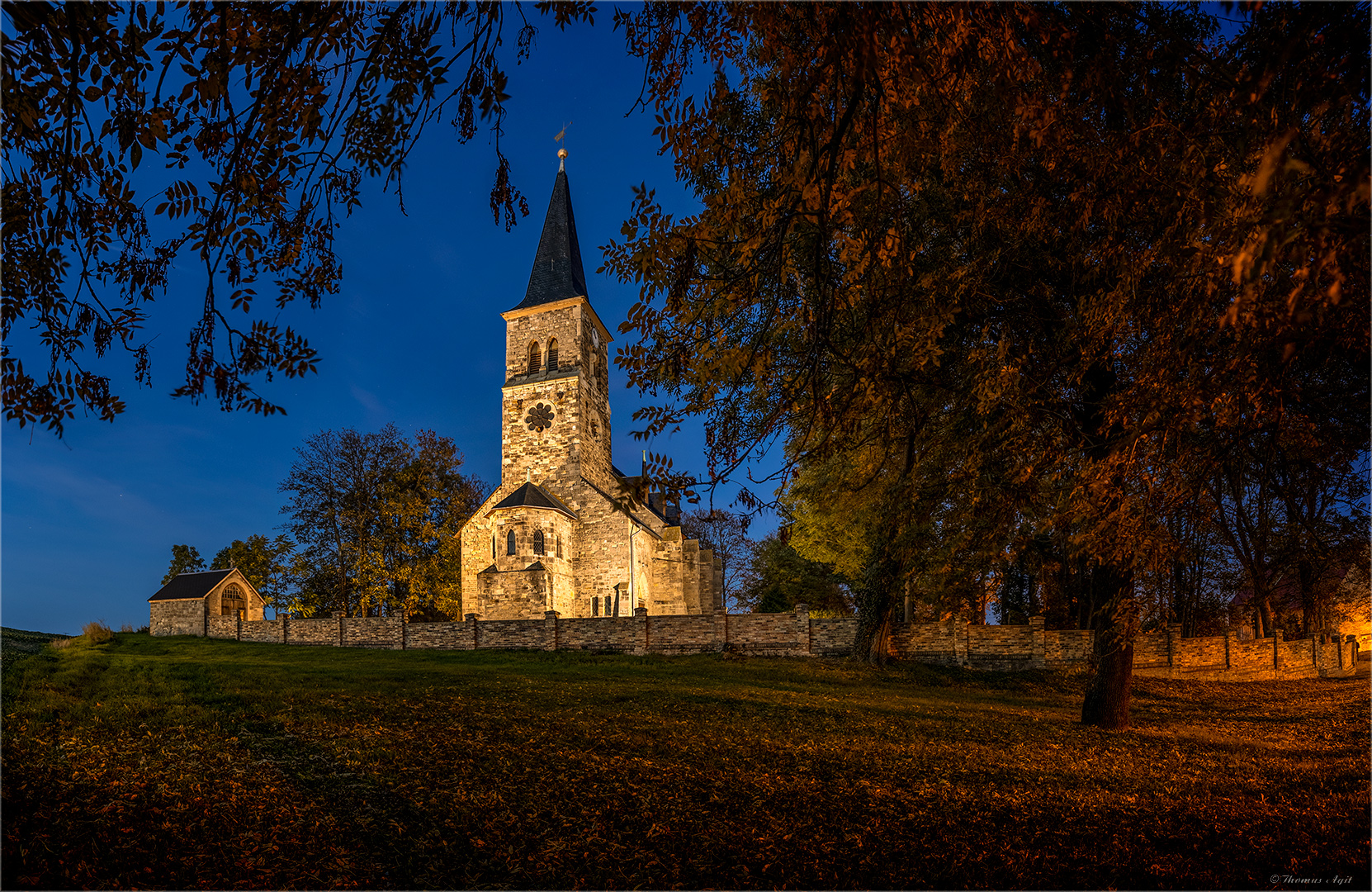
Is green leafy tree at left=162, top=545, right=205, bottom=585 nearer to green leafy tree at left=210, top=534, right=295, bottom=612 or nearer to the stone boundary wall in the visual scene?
green leafy tree at left=210, top=534, right=295, bottom=612

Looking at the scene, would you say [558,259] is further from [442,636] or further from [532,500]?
[442,636]

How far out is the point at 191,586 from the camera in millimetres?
32594

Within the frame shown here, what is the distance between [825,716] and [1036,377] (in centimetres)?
588

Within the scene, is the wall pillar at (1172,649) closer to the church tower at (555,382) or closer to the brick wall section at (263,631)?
the church tower at (555,382)

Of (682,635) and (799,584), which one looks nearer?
(682,635)

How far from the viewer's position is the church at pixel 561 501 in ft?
99.2

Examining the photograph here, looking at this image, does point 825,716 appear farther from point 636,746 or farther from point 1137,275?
point 1137,275

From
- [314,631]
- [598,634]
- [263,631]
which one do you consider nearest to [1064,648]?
[598,634]

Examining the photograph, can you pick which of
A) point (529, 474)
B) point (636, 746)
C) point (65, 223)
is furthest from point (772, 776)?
point (529, 474)

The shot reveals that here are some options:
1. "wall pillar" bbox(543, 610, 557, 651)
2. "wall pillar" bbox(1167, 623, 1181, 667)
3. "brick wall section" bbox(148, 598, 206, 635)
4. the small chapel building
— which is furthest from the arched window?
"wall pillar" bbox(1167, 623, 1181, 667)

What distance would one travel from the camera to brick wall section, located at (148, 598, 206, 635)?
3080cm

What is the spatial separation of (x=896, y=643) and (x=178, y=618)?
104 ft

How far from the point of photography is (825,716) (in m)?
10.3

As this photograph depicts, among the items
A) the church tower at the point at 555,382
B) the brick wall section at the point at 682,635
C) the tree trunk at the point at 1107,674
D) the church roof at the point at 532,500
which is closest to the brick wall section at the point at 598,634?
the brick wall section at the point at 682,635
